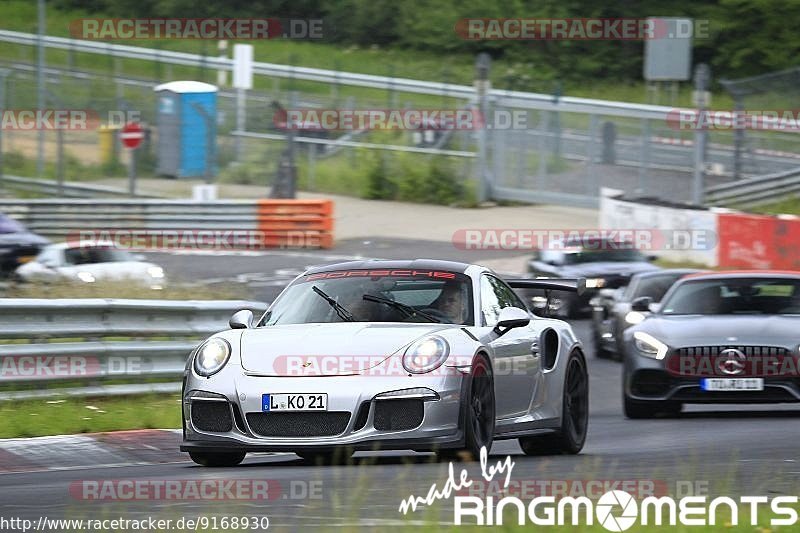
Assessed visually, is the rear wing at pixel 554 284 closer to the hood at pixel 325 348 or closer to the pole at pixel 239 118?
the hood at pixel 325 348

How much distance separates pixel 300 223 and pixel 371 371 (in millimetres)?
26069

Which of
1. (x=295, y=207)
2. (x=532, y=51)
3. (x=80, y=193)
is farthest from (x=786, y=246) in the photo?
(x=532, y=51)

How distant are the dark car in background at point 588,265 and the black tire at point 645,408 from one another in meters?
10.4

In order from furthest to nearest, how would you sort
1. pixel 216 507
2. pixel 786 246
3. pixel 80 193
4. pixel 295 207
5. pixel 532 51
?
pixel 532 51
pixel 80 193
pixel 295 207
pixel 786 246
pixel 216 507

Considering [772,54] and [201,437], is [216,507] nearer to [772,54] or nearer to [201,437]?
[201,437]

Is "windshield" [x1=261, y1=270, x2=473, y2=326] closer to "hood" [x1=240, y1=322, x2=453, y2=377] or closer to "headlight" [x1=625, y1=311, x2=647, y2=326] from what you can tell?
"hood" [x1=240, y1=322, x2=453, y2=377]

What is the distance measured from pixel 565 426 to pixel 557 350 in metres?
0.49

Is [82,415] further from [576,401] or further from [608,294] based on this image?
[608,294]

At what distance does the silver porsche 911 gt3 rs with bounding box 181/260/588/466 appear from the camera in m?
8.59

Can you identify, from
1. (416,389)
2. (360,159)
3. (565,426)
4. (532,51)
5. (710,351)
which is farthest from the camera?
(532,51)

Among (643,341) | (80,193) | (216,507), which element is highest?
(216,507)

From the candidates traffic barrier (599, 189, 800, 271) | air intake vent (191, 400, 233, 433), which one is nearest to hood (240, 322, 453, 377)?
air intake vent (191, 400, 233, 433)

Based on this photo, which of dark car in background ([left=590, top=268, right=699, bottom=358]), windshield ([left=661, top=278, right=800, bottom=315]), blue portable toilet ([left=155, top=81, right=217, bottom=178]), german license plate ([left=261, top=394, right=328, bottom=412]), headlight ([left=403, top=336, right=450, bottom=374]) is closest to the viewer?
german license plate ([left=261, top=394, right=328, bottom=412])

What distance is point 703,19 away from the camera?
58000 millimetres
